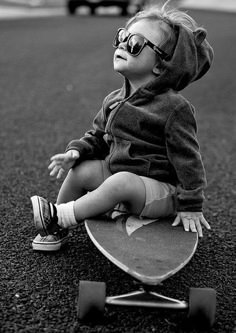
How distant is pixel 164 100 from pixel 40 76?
5635mm

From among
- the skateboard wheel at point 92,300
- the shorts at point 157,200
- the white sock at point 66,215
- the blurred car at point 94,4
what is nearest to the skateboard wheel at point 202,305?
the skateboard wheel at point 92,300

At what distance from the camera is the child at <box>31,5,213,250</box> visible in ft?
9.11

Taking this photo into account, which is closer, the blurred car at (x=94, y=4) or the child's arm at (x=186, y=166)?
the child's arm at (x=186, y=166)

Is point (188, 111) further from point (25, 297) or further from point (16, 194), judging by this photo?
point (16, 194)

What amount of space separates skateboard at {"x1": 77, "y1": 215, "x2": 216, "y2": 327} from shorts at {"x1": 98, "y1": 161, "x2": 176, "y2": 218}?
2.8 inches

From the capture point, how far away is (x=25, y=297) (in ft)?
8.34

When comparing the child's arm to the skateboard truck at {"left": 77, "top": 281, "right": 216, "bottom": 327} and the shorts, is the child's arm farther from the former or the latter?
the skateboard truck at {"left": 77, "top": 281, "right": 216, "bottom": 327}

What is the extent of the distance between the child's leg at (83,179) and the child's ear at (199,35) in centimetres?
72

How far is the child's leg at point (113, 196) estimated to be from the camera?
2738 millimetres

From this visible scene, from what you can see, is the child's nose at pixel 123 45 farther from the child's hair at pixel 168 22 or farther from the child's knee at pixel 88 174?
the child's knee at pixel 88 174

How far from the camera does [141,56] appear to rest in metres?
2.89

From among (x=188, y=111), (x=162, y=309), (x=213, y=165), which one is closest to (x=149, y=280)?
(x=162, y=309)

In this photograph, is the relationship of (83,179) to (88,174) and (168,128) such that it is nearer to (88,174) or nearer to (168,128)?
(88,174)

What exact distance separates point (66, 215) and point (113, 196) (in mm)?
241
